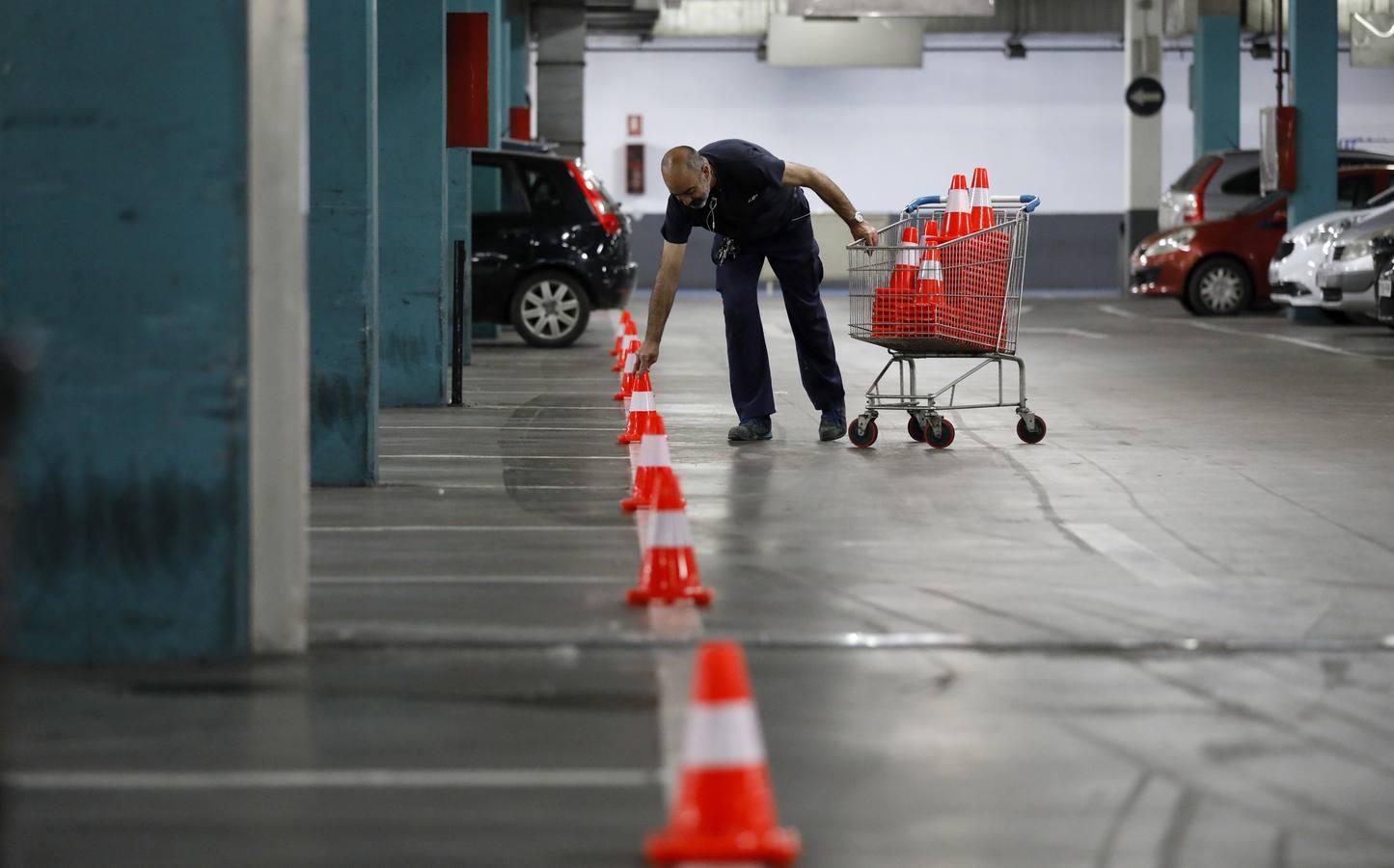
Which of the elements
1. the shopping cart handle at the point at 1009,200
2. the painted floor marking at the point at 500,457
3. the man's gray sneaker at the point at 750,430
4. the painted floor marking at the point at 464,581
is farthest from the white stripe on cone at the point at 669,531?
the man's gray sneaker at the point at 750,430

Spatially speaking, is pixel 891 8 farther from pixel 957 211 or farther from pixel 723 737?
pixel 723 737

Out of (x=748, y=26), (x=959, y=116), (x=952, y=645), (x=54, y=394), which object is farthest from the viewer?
(x=959, y=116)

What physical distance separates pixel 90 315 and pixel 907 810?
92.3 inches

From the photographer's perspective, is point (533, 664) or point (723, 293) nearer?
point (533, 664)

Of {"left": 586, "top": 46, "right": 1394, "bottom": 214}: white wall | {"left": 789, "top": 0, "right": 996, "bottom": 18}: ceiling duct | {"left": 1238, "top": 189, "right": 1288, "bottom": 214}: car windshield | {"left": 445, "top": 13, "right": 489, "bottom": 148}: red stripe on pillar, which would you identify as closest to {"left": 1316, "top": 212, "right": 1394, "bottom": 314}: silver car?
{"left": 1238, "top": 189, "right": 1288, "bottom": 214}: car windshield

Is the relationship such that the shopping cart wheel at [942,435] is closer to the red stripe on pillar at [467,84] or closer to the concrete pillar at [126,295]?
the red stripe on pillar at [467,84]

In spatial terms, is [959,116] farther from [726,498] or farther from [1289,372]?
[726,498]

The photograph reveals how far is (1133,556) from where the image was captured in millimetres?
6707

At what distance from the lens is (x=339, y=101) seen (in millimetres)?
8961

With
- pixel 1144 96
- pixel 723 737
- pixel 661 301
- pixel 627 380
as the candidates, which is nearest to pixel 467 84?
pixel 627 380

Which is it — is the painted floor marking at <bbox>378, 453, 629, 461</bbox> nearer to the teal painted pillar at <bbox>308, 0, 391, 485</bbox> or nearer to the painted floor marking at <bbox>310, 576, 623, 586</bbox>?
the teal painted pillar at <bbox>308, 0, 391, 485</bbox>

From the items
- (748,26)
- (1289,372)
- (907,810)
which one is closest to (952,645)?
(907,810)

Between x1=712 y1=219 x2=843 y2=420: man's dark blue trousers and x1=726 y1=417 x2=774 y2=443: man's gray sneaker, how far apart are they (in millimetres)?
40

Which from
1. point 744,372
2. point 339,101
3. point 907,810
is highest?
point 339,101
